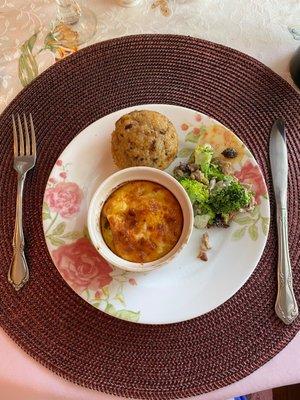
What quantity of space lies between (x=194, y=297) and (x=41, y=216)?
44 centimetres

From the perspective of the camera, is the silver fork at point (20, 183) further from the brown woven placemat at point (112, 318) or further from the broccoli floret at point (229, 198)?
the broccoli floret at point (229, 198)

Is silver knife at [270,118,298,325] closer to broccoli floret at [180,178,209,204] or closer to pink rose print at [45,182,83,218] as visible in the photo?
broccoli floret at [180,178,209,204]

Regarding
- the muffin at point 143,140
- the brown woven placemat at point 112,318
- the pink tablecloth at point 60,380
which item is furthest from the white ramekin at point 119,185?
the pink tablecloth at point 60,380

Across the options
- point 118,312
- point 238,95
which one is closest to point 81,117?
point 238,95

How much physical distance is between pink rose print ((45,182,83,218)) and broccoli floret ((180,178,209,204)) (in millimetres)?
269

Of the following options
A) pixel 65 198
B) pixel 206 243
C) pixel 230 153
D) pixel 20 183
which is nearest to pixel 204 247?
pixel 206 243

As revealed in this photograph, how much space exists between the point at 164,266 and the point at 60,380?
0.36 metres

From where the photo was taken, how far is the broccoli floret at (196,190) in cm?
120

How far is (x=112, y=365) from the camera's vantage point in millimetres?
1143

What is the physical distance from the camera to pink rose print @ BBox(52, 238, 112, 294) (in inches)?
45.1

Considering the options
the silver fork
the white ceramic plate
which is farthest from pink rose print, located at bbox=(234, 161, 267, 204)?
the silver fork

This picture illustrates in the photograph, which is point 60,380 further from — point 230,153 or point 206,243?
point 230,153

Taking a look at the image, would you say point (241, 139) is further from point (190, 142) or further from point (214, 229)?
point (214, 229)

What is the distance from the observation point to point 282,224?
1200mm
